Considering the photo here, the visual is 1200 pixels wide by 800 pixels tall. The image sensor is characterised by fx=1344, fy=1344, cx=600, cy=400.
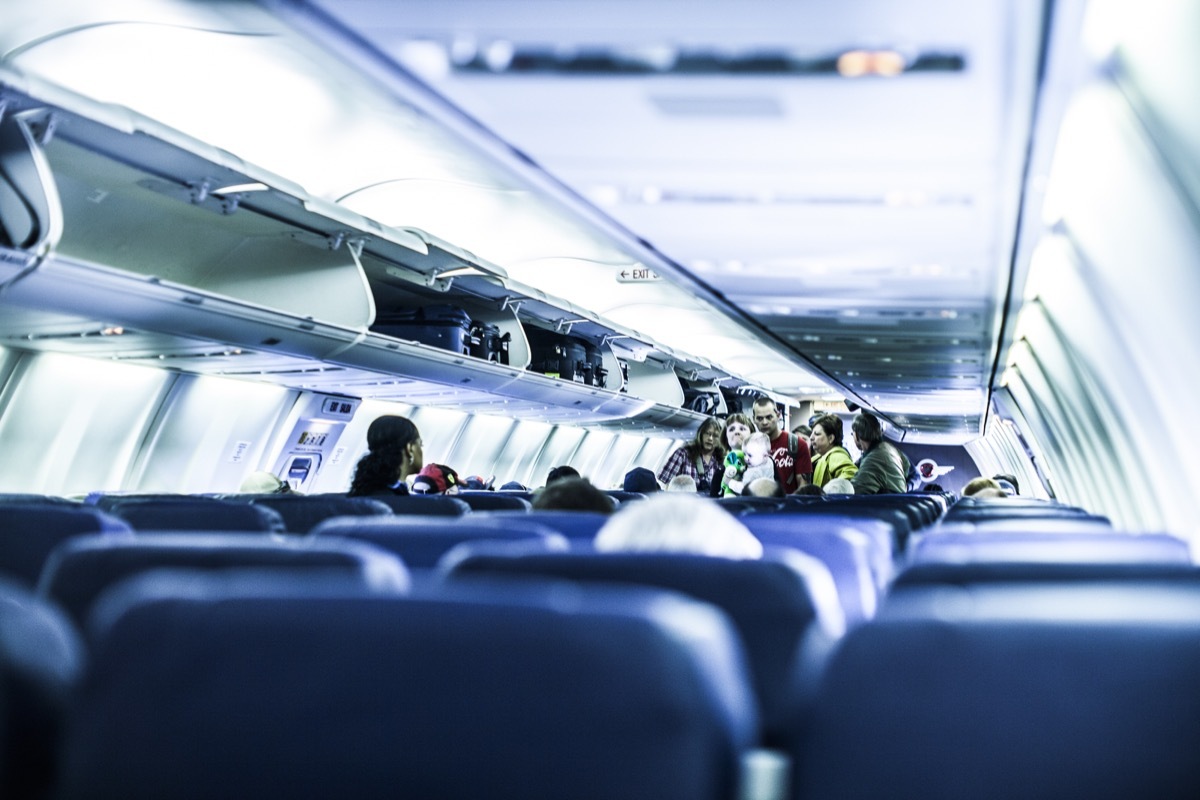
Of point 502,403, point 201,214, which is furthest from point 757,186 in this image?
point 502,403

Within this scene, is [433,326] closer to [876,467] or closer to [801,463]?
[801,463]

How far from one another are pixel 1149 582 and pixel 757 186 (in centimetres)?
426

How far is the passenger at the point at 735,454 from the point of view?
12.9 m

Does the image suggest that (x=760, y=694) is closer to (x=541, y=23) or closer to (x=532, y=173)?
(x=541, y=23)

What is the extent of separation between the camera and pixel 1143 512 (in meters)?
13.4

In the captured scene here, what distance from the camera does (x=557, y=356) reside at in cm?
1847

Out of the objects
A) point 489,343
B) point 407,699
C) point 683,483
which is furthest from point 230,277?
point 407,699

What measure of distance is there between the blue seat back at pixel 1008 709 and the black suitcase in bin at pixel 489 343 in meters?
12.4

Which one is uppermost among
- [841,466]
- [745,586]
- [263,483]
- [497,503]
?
[841,466]

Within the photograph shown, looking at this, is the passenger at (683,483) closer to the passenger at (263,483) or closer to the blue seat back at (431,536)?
the passenger at (263,483)

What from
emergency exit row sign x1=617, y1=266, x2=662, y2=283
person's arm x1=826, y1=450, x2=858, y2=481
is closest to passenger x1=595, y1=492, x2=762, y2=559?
person's arm x1=826, y1=450, x2=858, y2=481

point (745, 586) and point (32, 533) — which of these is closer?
point (745, 586)

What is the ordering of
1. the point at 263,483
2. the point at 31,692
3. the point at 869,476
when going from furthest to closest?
the point at 869,476
the point at 263,483
the point at 31,692

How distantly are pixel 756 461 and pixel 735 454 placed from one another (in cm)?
44
